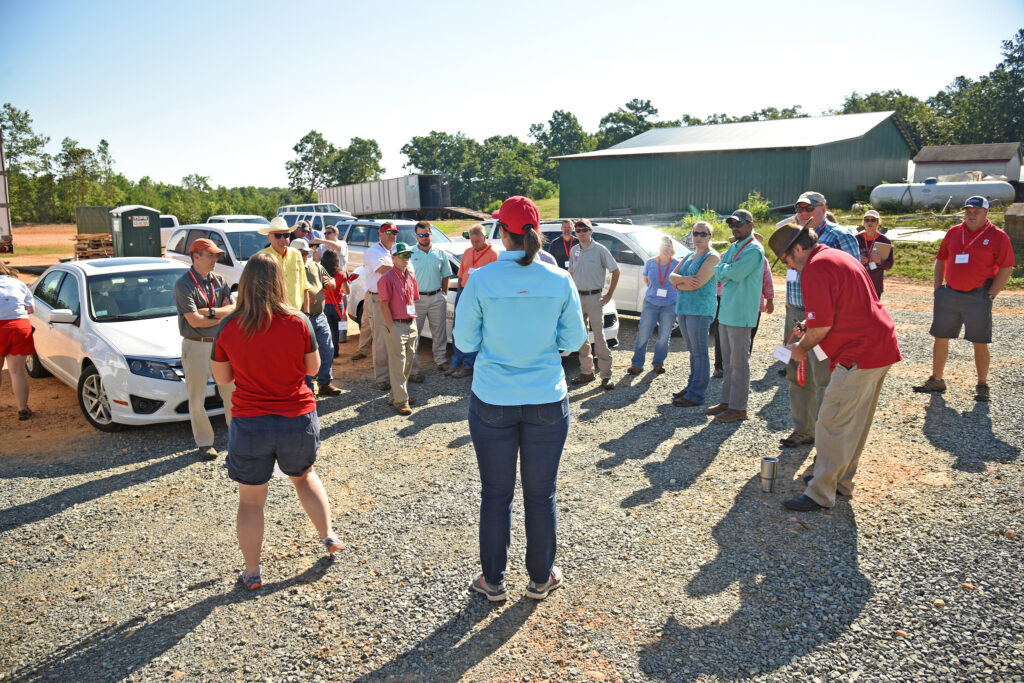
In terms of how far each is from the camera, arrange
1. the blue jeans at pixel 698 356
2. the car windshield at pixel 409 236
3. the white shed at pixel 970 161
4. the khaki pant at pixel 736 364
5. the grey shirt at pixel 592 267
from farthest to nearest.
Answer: the white shed at pixel 970 161 < the car windshield at pixel 409 236 < the grey shirt at pixel 592 267 < the blue jeans at pixel 698 356 < the khaki pant at pixel 736 364

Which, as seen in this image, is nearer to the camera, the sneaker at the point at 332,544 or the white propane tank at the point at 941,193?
the sneaker at the point at 332,544

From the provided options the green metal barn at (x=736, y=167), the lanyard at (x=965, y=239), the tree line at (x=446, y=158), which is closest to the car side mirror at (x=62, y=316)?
the lanyard at (x=965, y=239)

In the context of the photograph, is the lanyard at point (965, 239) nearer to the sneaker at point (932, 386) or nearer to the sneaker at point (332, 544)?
the sneaker at point (932, 386)

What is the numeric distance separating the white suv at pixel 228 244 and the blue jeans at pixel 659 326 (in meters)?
6.82

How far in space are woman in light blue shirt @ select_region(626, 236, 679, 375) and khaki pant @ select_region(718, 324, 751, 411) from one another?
143 cm

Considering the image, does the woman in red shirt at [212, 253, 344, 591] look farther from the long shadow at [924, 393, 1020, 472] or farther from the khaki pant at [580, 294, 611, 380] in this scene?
the long shadow at [924, 393, 1020, 472]

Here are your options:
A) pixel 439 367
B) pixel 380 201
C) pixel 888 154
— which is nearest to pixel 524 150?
pixel 380 201

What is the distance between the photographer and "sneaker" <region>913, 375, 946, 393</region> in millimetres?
7336


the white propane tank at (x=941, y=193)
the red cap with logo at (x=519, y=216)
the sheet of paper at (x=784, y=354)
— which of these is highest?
the white propane tank at (x=941, y=193)

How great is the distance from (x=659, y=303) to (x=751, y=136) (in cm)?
2931

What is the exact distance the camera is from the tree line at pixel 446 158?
48.7m

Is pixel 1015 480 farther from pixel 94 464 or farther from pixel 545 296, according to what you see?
pixel 94 464

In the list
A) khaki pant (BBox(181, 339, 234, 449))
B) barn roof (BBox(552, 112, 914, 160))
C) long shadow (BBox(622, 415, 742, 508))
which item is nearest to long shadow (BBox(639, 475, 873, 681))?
long shadow (BBox(622, 415, 742, 508))

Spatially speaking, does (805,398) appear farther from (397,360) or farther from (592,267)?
(397,360)
